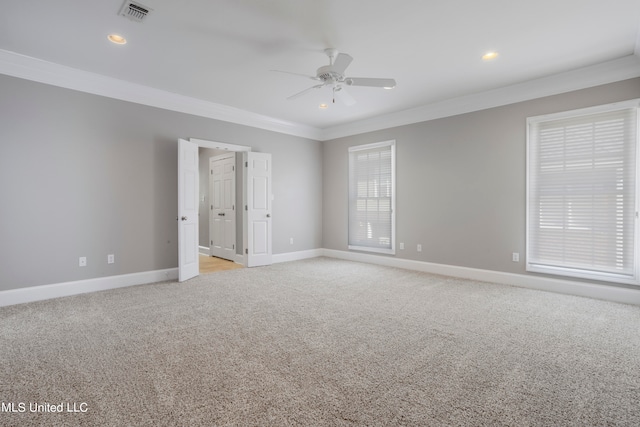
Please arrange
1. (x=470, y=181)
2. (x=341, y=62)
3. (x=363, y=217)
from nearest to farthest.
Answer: (x=341, y=62) → (x=470, y=181) → (x=363, y=217)

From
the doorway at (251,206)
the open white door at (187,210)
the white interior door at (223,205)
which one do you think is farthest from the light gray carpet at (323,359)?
the white interior door at (223,205)

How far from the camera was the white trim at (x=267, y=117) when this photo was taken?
137 inches

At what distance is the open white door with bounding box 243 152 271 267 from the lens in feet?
18.4

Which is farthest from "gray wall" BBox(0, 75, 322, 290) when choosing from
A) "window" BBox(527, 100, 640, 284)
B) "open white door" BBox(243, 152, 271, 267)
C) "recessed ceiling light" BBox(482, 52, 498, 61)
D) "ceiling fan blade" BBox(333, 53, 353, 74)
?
"window" BBox(527, 100, 640, 284)

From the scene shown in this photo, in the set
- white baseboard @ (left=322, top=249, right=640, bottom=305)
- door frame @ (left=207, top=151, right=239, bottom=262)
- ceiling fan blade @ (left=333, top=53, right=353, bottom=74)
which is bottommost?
white baseboard @ (left=322, top=249, right=640, bottom=305)

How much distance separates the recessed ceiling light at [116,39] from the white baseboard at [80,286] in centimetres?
291

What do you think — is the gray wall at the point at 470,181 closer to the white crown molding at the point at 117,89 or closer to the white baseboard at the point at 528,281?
the white baseboard at the point at 528,281

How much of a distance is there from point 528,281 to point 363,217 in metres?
2.98

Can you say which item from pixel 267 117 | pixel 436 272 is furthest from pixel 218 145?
pixel 436 272

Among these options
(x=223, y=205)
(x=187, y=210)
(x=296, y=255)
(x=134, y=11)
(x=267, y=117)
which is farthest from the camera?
(x=223, y=205)

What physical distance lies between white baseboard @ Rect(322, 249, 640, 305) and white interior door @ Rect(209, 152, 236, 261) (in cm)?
296

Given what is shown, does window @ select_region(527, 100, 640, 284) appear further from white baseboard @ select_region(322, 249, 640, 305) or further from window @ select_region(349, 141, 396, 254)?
window @ select_region(349, 141, 396, 254)

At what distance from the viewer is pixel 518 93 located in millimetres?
4211

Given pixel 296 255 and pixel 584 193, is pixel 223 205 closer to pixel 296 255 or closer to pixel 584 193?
pixel 296 255
